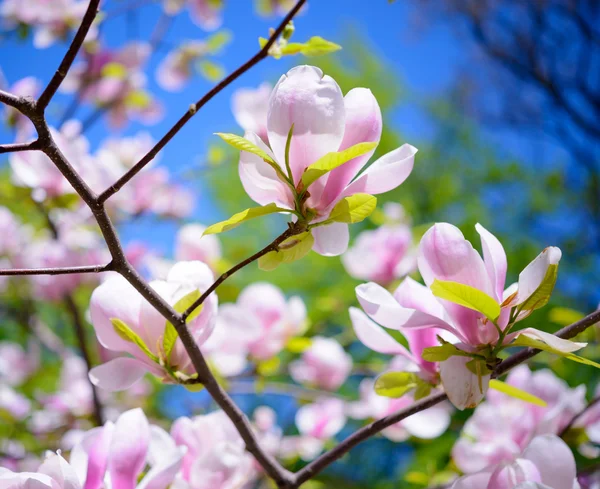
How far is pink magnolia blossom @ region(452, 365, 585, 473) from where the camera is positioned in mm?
580

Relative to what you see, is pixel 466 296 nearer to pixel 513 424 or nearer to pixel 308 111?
pixel 308 111

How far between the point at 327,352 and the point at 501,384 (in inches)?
24.9

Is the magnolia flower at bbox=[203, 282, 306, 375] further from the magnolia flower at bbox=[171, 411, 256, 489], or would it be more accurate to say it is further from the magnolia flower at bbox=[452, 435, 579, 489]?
the magnolia flower at bbox=[452, 435, 579, 489]

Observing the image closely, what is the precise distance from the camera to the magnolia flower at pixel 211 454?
43cm

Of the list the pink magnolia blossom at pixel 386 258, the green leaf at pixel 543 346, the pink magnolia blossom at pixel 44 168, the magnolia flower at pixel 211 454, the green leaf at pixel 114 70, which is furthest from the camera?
the green leaf at pixel 114 70

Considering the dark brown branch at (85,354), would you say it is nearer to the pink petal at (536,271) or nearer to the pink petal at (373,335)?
the pink petal at (373,335)

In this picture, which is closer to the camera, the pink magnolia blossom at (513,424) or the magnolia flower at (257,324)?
the pink magnolia blossom at (513,424)

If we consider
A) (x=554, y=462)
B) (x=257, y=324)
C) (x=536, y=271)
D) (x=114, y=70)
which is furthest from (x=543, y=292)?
(x=114, y=70)

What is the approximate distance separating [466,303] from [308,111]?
16 centimetres

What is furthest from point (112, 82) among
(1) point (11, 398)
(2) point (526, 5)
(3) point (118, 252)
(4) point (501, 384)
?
(2) point (526, 5)

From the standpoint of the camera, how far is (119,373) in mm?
A: 406

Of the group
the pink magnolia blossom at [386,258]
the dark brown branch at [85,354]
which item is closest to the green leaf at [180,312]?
the dark brown branch at [85,354]

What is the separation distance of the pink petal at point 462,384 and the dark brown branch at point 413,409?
0.8 inches

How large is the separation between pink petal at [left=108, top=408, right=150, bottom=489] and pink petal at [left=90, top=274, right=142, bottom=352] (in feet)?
0.18
